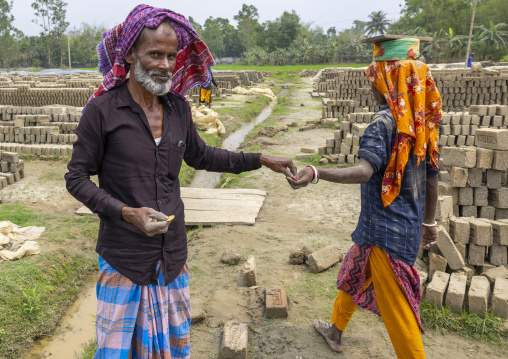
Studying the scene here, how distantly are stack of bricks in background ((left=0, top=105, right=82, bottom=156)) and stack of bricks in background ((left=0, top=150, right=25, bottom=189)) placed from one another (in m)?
1.50

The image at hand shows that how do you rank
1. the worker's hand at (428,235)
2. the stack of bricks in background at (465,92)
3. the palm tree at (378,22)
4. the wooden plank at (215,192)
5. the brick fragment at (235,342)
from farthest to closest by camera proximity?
the palm tree at (378,22), the stack of bricks in background at (465,92), the wooden plank at (215,192), the brick fragment at (235,342), the worker's hand at (428,235)

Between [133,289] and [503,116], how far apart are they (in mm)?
9326

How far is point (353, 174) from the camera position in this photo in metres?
2.34

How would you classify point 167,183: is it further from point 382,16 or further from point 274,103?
point 382,16

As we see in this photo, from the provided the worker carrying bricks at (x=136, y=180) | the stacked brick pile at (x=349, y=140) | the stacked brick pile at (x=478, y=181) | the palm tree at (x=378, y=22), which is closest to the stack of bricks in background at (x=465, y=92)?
the stacked brick pile at (x=349, y=140)

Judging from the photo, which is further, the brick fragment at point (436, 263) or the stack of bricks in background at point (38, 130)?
the stack of bricks in background at point (38, 130)

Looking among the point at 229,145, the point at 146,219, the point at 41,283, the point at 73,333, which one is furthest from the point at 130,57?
the point at 229,145

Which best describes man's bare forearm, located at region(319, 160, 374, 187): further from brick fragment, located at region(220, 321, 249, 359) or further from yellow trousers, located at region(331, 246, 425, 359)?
brick fragment, located at region(220, 321, 249, 359)

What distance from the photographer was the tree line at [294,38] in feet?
142

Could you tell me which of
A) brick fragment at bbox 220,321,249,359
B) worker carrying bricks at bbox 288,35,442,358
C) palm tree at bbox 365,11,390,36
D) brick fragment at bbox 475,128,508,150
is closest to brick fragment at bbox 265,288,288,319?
brick fragment at bbox 220,321,249,359

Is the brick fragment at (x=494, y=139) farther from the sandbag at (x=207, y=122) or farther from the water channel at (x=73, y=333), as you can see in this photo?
the sandbag at (x=207, y=122)

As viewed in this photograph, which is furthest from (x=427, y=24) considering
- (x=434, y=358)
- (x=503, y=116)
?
(x=434, y=358)

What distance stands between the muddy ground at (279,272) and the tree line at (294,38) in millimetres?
39425

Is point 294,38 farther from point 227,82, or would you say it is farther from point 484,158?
point 484,158
